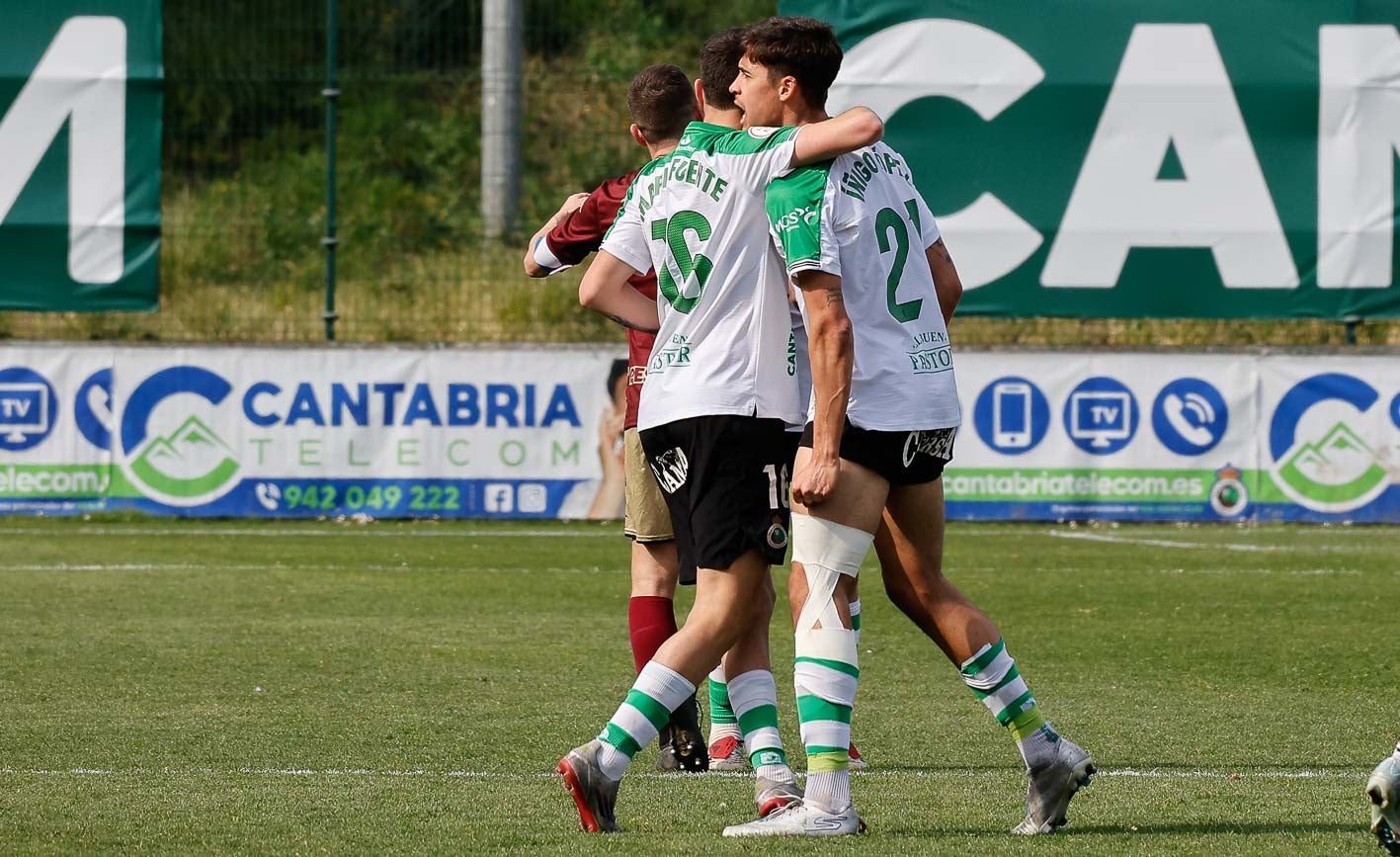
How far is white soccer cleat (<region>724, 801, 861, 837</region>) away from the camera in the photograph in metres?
4.59

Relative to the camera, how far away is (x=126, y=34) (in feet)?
49.5

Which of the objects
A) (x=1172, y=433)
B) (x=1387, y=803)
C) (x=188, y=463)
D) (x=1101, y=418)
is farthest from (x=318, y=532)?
(x=1387, y=803)

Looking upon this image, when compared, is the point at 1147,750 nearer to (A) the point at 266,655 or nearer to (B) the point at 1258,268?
(A) the point at 266,655

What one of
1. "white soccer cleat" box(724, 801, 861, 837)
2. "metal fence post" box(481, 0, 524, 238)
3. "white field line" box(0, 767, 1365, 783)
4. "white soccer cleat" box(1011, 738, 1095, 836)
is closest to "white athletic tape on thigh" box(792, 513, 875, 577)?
"white soccer cleat" box(724, 801, 861, 837)

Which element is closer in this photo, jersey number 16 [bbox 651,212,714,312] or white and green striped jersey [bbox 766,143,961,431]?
white and green striped jersey [bbox 766,143,961,431]

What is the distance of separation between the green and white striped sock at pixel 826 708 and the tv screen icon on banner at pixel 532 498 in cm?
952

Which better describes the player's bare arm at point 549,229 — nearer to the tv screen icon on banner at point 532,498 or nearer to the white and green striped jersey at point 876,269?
the white and green striped jersey at point 876,269

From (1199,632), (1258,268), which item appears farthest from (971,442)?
(1199,632)

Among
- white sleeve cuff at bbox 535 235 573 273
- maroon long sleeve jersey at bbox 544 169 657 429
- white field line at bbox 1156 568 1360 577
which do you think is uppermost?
maroon long sleeve jersey at bbox 544 169 657 429

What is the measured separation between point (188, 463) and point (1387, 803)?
11.3m

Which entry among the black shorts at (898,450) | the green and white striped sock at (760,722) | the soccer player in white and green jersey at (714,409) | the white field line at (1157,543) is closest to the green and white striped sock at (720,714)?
the green and white striped sock at (760,722)

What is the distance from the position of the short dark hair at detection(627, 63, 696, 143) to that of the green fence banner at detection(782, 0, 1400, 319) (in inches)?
363

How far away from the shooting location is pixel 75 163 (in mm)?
14977

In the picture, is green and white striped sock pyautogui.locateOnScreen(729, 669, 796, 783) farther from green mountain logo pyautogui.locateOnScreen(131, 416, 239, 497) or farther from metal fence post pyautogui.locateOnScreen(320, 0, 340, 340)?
metal fence post pyautogui.locateOnScreen(320, 0, 340, 340)
